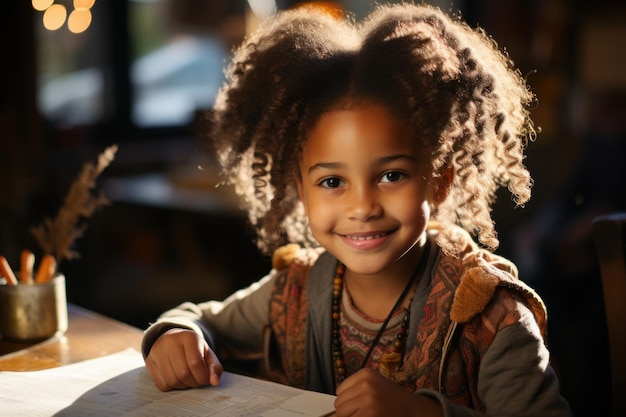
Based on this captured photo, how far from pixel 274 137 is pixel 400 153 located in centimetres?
23

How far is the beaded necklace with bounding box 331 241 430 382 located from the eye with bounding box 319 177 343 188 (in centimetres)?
21

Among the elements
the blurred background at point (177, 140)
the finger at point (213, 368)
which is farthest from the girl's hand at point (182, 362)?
the blurred background at point (177, 140)

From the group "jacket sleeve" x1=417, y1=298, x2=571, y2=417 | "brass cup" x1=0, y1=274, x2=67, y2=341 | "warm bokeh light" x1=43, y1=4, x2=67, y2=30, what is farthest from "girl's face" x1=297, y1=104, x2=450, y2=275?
"warm bokeh light" x1=43, y1=4, x2=67, y2=30

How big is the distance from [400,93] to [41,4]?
125 inches

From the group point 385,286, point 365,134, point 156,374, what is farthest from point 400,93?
point 156,374

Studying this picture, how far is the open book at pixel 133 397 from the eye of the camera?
1.00 metres

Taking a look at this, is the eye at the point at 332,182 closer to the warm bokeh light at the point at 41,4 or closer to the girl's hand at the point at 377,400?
the girl's hand at the point at 377,400

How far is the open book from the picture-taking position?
100cm

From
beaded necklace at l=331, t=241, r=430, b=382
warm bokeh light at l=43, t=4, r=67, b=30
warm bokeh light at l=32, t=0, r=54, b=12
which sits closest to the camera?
beaded necklace at l=331, t=241, r=430, b=382

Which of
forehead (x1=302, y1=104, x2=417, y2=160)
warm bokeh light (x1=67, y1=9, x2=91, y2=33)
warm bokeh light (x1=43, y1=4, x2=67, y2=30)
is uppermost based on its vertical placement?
warm bokeh light (x1=67, y1=9, x2=91, y2=33)

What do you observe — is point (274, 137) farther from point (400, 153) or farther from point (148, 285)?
point (148, 285)

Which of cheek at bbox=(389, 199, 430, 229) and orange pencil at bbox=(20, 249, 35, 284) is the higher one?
cheek at bbox=(389, 199, 430, 229)

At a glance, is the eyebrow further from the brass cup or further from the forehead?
the brass cup

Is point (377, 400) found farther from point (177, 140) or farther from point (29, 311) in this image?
point (177, 140)
